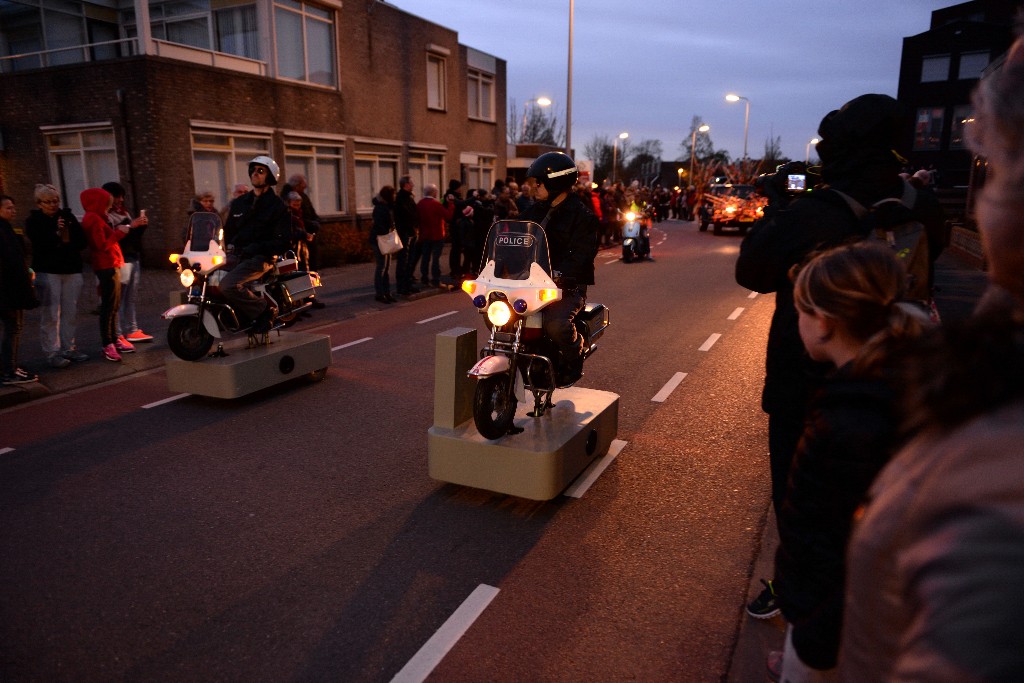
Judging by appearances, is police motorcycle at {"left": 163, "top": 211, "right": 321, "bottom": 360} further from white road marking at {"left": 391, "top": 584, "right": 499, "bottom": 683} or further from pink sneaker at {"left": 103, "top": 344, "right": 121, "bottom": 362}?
white road marking at {"left": 391, "top": 584, "right": 499, "bottom": 683}

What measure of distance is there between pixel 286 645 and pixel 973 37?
56.3 m

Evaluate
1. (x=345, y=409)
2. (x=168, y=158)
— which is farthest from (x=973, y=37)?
(x=345, y=409)

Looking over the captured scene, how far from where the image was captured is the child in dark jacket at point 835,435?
5.16ft

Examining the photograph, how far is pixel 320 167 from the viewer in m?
20.4

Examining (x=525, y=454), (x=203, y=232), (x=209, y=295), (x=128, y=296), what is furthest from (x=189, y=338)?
(x=525, y=454)

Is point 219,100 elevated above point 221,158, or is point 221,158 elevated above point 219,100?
point 219,100

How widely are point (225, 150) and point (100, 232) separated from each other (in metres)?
9.75

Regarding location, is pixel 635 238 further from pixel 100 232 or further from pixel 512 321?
pixel 512 321

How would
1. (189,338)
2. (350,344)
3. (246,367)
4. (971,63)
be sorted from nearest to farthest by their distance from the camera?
(246,367)
(189,338)
(350,344)
(971,63)

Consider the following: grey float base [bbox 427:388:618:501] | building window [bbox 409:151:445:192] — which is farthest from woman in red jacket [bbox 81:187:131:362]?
building window [bbox 409:151:445:192]

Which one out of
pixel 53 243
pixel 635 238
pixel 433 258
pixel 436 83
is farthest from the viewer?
pixel 436 83

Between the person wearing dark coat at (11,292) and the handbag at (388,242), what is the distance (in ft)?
20.4

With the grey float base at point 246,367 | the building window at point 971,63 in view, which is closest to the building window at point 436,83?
the grey float base at point 246,367

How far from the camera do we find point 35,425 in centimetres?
622
